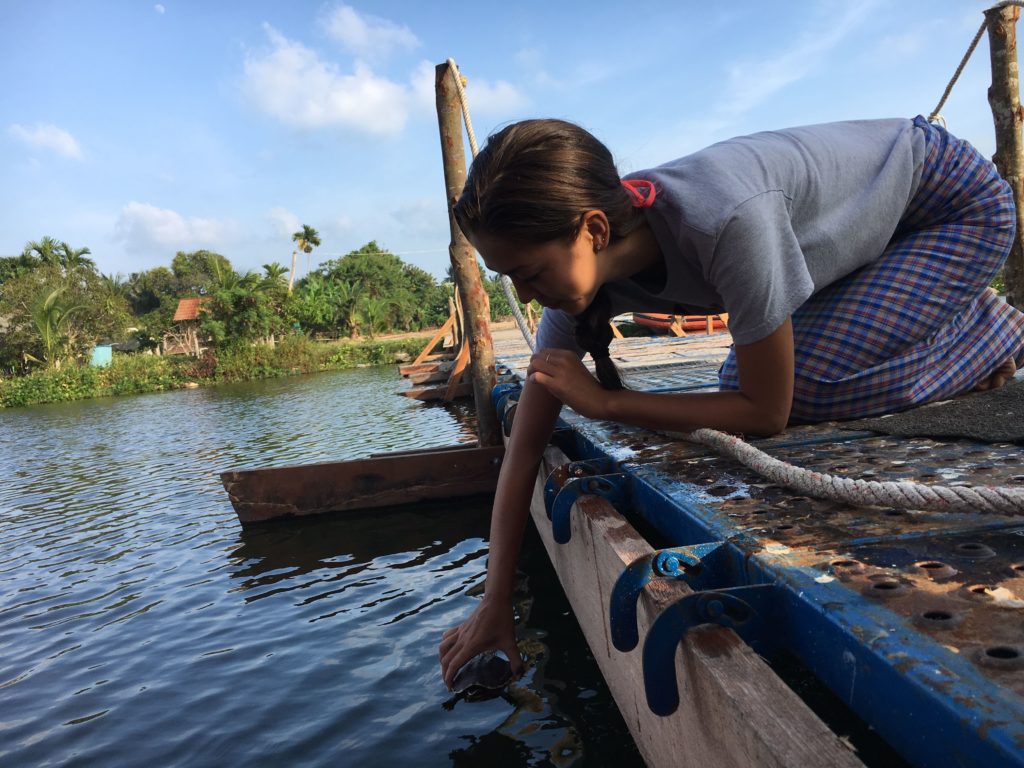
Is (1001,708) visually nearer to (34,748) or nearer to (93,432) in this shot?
(34,748)


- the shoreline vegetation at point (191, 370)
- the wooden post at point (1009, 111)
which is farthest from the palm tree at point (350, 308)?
the wooden post at point (1009, 111)

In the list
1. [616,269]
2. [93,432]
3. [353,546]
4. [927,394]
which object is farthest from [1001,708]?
[93,432]

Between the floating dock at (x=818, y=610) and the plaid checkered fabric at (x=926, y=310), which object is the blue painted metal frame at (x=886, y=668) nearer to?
the floating dock at (x=818, y=610)

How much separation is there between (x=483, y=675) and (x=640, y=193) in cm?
129

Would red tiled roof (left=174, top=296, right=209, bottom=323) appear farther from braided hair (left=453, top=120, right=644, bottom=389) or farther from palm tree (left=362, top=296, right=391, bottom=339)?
braided hair (left=453, top=120, right=644, bottom=389)

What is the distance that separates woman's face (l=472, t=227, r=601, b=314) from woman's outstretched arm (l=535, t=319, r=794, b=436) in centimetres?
21

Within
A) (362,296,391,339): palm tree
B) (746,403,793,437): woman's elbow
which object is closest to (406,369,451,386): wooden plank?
(746,403,793,437): woman's elbow

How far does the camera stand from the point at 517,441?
1.75m

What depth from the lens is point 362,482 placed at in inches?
169

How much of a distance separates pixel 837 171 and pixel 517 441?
0.92 meters

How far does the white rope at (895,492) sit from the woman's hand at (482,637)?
2.13 feet

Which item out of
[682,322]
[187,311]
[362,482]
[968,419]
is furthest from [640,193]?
[187,311]

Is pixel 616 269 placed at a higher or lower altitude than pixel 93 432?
higher

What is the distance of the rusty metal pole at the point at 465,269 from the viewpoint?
470cm
